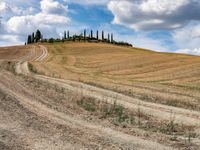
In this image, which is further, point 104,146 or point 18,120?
point 18,120

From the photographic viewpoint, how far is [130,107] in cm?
1908

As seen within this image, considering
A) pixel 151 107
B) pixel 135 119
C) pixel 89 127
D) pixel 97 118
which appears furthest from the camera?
pixel 151 107

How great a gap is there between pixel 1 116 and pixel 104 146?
17.2 feet

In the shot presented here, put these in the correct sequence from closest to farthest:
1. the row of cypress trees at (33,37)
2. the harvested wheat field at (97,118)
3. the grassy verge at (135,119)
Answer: the harvested wheat field at (97,118) → the grassy verge at (135,119) → the row of cypress trees at (33,37)

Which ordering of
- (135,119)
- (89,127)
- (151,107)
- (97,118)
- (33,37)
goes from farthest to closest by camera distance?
(33,37) < (151,107) < (135,119) < (97,118) < (89,127)

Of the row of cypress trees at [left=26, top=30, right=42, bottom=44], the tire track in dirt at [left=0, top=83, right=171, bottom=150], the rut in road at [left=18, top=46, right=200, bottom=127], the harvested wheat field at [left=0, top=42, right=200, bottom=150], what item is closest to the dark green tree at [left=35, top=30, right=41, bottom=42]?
the row of cypress trees at [left=26, top=30, right=42, bottom=44]

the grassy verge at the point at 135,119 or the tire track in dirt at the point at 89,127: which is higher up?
the tire track in dirt at the point at 89,127

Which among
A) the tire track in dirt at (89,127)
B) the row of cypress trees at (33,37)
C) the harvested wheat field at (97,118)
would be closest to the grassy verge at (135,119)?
the harvested wheat field at (97,118)

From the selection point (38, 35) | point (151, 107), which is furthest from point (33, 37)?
point (151, 107)

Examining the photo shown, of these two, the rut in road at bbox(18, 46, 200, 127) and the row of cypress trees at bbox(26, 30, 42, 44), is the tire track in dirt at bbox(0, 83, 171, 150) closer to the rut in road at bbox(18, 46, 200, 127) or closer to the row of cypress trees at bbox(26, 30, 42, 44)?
the rut in road at bbox(18, 46, 200, 127)

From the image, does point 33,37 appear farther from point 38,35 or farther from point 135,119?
point 135,119

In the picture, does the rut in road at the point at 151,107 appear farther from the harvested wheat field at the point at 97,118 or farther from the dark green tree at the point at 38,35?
the dark green tree at the point at 38,35

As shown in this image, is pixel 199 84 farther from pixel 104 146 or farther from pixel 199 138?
pixel 104 146

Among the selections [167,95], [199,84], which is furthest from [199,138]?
[199,84]
